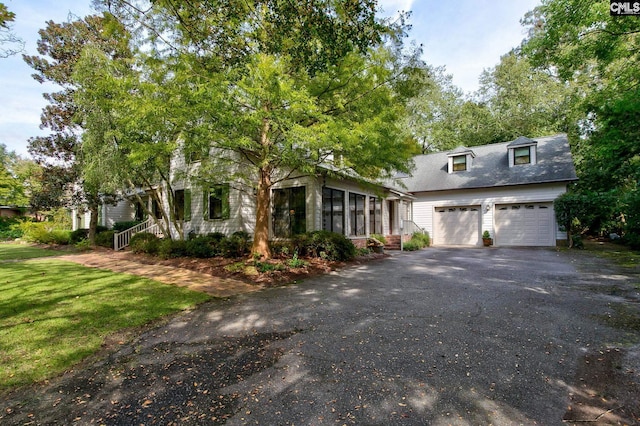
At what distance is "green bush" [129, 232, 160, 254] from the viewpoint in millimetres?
12398

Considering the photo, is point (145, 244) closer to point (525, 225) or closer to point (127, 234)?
point (127, 234)

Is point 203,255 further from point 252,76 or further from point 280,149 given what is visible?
point 252,76

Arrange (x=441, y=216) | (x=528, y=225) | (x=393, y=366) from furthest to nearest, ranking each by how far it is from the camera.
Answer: (x=441, y=216) → (x=528, y=225) → (x=393, y=366)

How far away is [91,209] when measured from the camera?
1568 centimetres

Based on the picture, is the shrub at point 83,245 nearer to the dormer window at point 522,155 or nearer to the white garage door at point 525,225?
the white garage door at point 525,225

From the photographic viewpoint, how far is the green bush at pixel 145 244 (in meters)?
12.4

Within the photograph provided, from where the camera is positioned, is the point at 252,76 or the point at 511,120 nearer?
the point at 252,76

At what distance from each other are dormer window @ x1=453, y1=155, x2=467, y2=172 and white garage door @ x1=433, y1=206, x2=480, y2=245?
2751 mm

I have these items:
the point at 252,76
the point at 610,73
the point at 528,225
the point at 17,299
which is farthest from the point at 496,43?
the point at 17,299

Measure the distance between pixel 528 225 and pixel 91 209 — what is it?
74.2 ft

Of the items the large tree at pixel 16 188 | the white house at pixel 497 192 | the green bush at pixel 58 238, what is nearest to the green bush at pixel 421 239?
the white house at pixel 497 192

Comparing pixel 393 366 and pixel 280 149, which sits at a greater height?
pixel 280 149

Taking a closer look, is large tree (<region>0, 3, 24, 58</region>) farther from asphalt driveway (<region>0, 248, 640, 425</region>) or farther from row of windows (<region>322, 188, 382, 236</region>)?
row of windows (<region>322, 188, 382, 236</region>)

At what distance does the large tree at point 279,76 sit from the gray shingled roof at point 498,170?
10541mm
